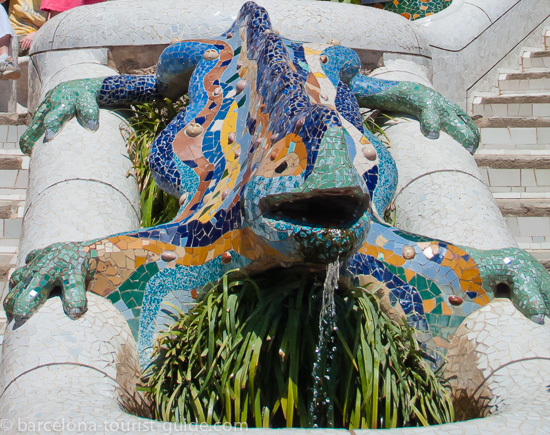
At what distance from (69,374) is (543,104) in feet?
14.9

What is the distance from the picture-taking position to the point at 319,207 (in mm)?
3643

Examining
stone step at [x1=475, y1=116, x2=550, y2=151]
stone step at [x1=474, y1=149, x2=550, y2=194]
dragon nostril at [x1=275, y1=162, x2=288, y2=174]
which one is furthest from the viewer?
stone step at [x1=475, y1=116, x2=550, y2=151]

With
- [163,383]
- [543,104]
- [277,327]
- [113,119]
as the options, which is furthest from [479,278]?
[543,104]

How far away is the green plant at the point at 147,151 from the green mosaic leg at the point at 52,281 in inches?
38.4

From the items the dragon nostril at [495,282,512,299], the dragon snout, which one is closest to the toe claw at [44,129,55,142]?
the dragon snout

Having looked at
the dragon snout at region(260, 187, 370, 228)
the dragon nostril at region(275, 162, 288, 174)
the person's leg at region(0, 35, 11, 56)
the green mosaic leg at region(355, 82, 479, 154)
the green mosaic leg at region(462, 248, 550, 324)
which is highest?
the dragon nostril at region(275, 162, 288, 174)

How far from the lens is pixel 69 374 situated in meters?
3.91

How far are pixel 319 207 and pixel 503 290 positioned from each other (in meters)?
1.17

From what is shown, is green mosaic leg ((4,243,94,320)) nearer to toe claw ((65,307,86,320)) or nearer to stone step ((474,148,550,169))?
toe claw ((65,307,86,320))

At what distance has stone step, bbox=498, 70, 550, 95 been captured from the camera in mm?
7781

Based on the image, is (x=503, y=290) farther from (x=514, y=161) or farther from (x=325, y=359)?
(x=514, y=161)

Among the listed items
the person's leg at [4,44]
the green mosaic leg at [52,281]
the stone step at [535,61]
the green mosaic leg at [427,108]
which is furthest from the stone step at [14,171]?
the stone step at [535,61]

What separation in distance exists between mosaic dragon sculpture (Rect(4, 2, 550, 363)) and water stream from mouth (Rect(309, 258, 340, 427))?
0.12 meters

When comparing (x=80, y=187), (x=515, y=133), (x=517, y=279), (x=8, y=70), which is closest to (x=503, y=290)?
(x=517, y=279)
